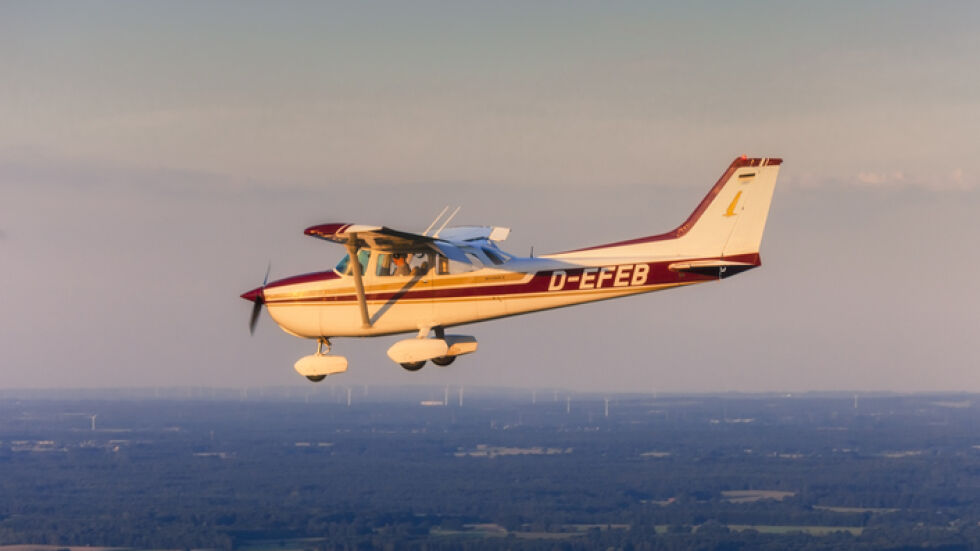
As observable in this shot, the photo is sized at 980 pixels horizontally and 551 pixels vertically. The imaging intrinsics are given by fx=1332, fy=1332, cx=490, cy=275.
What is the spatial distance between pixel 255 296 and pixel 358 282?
9.81 feet

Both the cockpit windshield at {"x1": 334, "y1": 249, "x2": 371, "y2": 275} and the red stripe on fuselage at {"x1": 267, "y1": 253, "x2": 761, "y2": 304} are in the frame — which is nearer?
the red stripe on fuselage at {"x1": 267, "y1": 253, "x2": 761, "y2": 304}

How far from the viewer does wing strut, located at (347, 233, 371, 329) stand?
2675 centimetres

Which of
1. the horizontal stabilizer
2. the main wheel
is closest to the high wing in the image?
the main wheel

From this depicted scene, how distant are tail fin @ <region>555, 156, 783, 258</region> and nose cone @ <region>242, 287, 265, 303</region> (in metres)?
8.06

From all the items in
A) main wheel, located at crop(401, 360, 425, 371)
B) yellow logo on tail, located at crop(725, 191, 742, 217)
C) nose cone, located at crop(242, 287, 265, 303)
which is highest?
yellow logo on tail, located at crop(725, 191, 742, 217)

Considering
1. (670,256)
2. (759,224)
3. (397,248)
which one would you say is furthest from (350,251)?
(759,224)

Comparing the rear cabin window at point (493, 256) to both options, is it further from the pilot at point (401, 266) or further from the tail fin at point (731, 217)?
the tail fin at point (731, 217)

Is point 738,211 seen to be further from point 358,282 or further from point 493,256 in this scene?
point 358,282

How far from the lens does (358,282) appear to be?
27.1 metres

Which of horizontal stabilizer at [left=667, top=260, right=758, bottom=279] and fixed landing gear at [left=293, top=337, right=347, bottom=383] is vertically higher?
horizontal stabilizer at [left=667, top=260, right=758, bottom=279]

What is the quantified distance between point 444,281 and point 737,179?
6.21 m

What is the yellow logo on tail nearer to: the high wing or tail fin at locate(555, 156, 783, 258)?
tail fin at locate(555, 156, 783, 258)

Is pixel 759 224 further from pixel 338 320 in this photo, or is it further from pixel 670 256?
pixel 338 320

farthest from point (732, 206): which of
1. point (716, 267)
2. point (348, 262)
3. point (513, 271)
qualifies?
point (348, 262)
